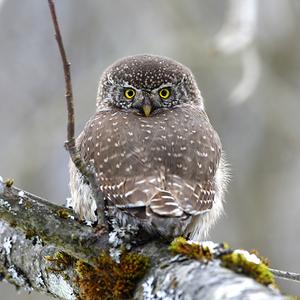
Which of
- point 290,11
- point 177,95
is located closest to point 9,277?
point 177,95

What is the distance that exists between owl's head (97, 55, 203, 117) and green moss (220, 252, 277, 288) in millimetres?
2577

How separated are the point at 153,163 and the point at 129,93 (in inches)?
58.3

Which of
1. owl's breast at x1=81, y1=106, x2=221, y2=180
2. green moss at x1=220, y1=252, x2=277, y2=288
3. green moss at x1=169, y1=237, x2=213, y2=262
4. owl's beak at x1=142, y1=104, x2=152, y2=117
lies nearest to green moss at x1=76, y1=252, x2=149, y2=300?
green moss at x1=169, y1=237, x2=213, y2=262

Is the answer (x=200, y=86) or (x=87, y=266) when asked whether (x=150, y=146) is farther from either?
(x=200, y=86)

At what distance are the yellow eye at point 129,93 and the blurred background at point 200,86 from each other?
2751 mm

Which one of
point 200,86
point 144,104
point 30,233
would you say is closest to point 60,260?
point 30,233

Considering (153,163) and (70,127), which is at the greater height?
(70,127)

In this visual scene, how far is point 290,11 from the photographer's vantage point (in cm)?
1031

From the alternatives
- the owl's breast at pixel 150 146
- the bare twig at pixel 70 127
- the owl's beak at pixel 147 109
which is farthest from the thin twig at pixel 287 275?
the owl's beak at pixel 147 109

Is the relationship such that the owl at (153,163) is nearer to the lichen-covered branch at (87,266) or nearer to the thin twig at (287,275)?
the lichen-covered branch at (87,266)

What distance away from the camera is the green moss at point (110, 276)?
3.32 meters

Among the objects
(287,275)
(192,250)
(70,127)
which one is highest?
(70,127)

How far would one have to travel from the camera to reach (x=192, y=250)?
10.2 ft

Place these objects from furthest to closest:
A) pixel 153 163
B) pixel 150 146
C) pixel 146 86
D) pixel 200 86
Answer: pixel 200 86
pixel 146 86
pixel 150 146
pixel 153 163
